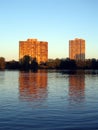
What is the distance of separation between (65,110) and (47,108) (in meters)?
1.71

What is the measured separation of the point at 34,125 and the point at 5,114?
411cm

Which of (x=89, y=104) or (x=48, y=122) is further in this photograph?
(x=89, y=104)

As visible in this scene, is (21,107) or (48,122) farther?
(21,107)

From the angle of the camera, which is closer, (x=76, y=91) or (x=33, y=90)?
(x=76, y=91)

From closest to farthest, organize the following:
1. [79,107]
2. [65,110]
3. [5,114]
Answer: [5,114] < [65,110] < [79,107]

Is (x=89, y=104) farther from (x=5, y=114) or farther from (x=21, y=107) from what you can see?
(x=5, y=114)

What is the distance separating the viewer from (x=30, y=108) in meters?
26.2

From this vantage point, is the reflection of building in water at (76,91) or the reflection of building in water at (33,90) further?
the reflection of building in water at (33,90)

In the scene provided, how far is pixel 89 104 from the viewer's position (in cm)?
2883

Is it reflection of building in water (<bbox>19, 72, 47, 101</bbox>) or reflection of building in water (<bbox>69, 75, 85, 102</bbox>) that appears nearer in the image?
reflection of building in water (<bbox>69, 75, 85, 102</bbox>)

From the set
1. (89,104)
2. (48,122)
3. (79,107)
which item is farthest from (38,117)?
(89,104)

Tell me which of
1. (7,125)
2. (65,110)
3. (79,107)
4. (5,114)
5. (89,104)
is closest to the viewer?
(7,125)

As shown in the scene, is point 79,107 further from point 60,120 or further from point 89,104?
point 60,120

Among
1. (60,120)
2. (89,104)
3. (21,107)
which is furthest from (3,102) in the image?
(60,120)
